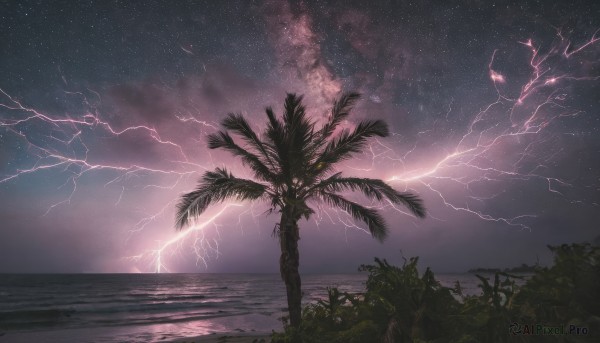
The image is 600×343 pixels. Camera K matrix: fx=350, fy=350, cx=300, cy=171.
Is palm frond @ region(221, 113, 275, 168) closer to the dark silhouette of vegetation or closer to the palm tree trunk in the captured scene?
the palm tree trunk

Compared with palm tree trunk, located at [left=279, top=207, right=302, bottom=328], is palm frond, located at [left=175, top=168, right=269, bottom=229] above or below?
above

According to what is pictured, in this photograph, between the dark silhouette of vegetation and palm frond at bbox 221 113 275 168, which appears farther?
palm frond at bbox 221 113 275 168

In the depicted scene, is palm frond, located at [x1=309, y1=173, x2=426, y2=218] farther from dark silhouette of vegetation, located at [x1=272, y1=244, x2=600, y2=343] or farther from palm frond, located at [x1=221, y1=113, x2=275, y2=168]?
dark silhouette of vegetation, located at [x1=272, y1=244, x2=600, y2=343]

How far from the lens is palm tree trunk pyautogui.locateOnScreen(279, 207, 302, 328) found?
11805 mm

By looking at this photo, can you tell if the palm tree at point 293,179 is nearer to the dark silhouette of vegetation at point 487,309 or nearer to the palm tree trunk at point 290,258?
the palm tree trunk at point 290,258

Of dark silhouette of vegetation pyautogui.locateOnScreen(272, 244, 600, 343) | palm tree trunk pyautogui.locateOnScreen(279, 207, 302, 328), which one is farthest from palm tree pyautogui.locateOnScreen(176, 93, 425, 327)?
dark silhouette of vegetation pyautogui.locateOnScreen(272, 244, 600, 343)

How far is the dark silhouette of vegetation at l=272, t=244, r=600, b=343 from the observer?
4.06 feet

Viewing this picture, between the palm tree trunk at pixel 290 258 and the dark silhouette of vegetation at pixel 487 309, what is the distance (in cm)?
1045

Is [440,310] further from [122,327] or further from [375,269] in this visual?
[122,327]

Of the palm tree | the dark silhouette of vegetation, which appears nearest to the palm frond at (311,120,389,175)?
the palm tree

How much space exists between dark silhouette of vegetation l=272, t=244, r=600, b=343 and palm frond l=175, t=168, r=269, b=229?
1056cm

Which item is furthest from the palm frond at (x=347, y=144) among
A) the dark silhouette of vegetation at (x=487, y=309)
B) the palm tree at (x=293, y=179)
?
the dark silhouette of vegetation at (x=487, y=309)

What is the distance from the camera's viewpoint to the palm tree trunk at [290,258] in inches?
465

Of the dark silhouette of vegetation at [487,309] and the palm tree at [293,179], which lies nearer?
the dark silhouette of vegetation at [487,309]
